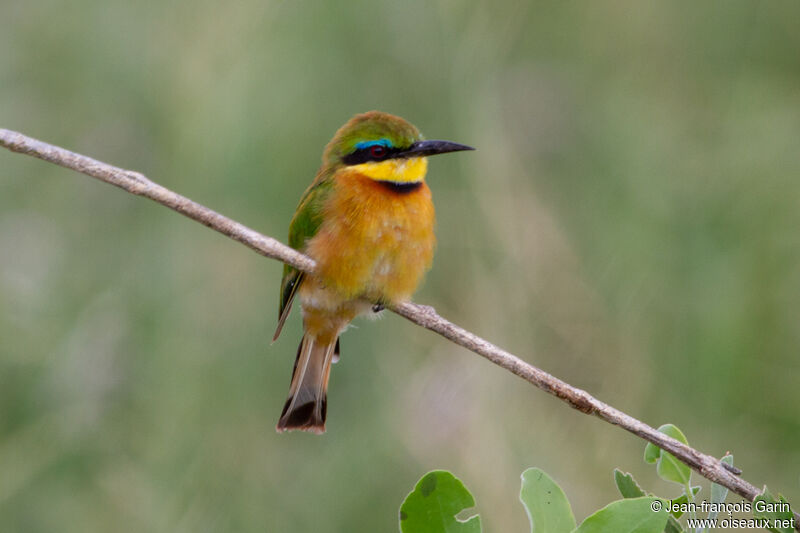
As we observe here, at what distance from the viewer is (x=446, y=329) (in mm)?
1698

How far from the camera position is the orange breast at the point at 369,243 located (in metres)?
2.32

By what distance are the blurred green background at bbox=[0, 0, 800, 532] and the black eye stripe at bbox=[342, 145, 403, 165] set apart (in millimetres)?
641

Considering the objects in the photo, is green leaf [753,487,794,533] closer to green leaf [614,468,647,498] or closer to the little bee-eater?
green leaf [614,468,647,498]

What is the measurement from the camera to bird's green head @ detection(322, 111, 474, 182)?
236 centimetres

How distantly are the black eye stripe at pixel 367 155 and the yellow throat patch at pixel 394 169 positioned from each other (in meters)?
0.01

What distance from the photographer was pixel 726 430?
2.66 m

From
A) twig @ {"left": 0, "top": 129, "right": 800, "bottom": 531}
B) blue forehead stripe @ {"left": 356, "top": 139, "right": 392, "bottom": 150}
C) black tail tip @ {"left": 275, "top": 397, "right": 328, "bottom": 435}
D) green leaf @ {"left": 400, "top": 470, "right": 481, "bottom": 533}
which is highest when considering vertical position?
blue forehead stripe @ {"left": 356, "top": 139, "right": 392, "bottom": 150}

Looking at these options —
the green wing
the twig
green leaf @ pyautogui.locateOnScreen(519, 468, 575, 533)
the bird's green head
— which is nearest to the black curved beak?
the bird's green head

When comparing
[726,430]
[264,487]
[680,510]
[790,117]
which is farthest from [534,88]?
[680,510]

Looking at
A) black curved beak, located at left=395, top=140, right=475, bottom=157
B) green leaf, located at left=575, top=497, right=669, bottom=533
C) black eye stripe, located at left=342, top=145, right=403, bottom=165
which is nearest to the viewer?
green leaf, located at left=575, top=497, right=669, bottom=533

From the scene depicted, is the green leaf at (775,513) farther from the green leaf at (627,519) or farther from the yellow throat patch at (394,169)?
the yellow throat patch at (394,169)

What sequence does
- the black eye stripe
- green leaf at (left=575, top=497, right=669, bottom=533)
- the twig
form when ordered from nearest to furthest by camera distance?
green leaf at (left=575, top=497, right=669, bottom=533) → the twig → the black eye stripe

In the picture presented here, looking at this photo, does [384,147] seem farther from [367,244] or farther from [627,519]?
[627,519]

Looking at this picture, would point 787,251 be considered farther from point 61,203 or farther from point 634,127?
point 61,203
